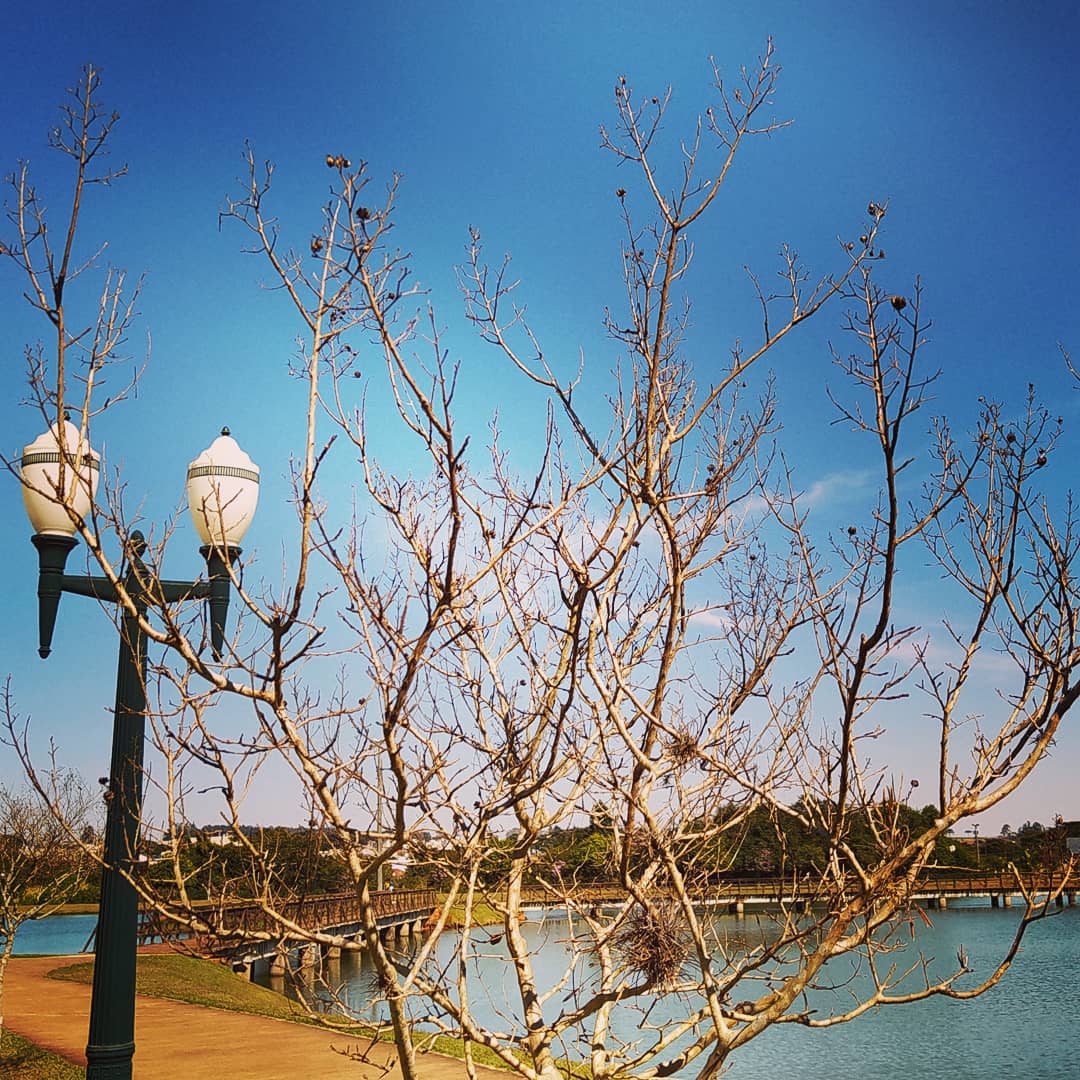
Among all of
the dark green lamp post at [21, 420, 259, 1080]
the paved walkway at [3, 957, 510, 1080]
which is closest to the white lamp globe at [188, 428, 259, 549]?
the dark green lamp post at [21, 420, 259, 1080]

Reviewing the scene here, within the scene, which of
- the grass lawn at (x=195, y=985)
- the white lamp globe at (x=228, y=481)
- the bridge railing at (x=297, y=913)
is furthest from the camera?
the grass lawn at (x=195, y=985)

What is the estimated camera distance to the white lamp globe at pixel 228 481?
3307 millimetres

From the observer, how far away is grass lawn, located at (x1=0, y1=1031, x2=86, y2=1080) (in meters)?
9.16

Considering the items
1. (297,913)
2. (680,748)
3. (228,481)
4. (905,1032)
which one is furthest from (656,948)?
(905,1032)

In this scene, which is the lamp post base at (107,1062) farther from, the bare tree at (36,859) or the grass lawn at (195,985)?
the grass lawn at (195,985)

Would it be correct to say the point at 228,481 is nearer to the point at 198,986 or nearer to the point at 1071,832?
the point at 1071,832

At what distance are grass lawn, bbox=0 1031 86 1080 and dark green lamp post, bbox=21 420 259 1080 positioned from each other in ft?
21.8

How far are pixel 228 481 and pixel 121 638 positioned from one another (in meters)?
0.67

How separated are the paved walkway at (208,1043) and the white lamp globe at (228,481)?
225 inches

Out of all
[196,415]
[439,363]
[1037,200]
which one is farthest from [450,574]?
[1037,200]

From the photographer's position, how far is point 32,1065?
9578 mm

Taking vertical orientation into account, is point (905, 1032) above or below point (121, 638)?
below

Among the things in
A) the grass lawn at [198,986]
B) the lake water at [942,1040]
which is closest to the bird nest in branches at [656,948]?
the lake water at [942,1040]

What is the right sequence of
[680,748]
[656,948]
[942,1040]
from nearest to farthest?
[680,748] < [656,948] < [942,1040]
